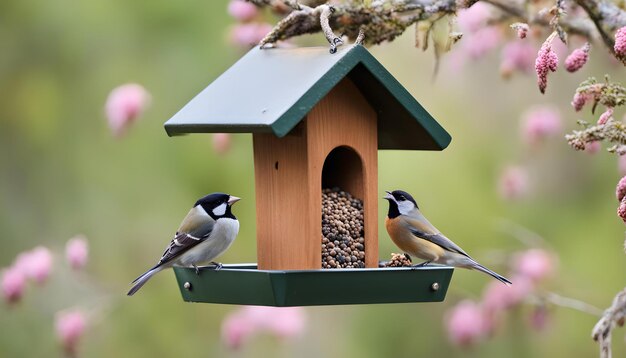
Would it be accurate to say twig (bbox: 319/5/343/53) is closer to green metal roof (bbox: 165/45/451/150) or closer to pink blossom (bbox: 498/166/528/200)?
green metal roof (bbox: 165/45/451/150)

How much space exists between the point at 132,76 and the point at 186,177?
87 centimetres

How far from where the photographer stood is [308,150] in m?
4.20

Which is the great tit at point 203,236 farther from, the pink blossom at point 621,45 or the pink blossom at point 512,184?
the pink blossom at point 512,184

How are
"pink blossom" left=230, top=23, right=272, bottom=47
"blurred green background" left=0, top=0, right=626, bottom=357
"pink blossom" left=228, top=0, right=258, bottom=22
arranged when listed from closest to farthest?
"pink blossom" left=228, top=0, right=258, bottom=22
"pink blossom" left=230, top=23, right=272, bottom=47
"blurred green background" left=0, top=0, right=626, bottom=357

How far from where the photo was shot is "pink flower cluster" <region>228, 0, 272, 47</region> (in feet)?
20.0

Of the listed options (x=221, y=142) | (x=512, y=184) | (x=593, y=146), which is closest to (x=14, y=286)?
(x=221, y=142)

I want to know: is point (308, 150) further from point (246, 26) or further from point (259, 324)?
point (259, 324)

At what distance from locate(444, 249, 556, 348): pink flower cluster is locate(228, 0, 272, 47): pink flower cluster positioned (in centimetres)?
207

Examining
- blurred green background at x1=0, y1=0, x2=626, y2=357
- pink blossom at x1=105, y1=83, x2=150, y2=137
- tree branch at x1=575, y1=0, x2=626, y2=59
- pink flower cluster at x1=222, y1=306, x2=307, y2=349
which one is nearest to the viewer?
tree branch at x1=575, y1=0, x2=626, y2=59

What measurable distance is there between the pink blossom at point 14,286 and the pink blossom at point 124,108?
1.03m

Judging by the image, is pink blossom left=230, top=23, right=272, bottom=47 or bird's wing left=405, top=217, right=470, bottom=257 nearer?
bird's wing left=405, top=217, right=470, bottom=257

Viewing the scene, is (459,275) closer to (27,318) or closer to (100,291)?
(100,291)

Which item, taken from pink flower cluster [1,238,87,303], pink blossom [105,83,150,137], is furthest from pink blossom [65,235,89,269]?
pink blossom [105,83,150,137]

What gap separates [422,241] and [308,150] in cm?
66
